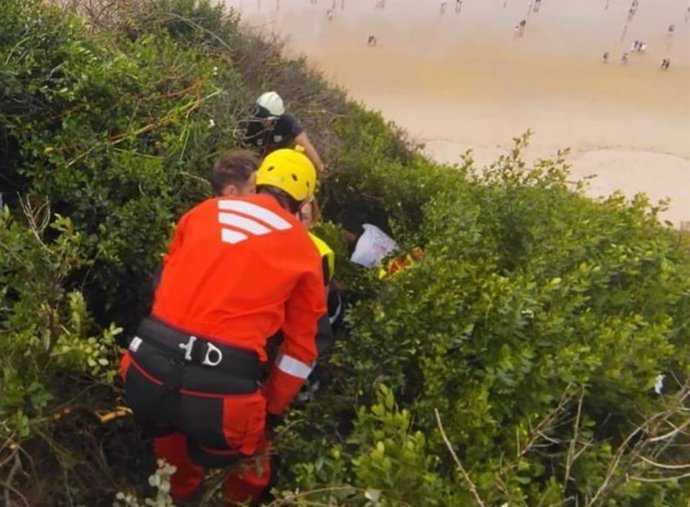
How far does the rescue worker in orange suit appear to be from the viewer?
3.01m

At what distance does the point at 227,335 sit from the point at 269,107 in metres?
3.44

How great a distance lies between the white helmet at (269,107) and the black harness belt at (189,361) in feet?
11.0

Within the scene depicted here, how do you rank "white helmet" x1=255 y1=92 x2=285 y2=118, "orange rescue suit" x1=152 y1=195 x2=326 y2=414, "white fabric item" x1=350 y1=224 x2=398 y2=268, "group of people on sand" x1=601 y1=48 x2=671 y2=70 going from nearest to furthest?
"orange rescue suit" x1=152 y1=195 x2=326 y2=414, "white fabric item" x1=350 y1=224 x2=398 y2=268, "white helmet" x1=255 y1=92 x2=285 y2=118, "group of people on sand" x1=601 y1=48 x2=671 y2=70

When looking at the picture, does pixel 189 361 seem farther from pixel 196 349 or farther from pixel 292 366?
pixel 292 366

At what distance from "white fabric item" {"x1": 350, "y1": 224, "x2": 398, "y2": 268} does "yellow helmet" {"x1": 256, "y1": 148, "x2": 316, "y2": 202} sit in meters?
1.10

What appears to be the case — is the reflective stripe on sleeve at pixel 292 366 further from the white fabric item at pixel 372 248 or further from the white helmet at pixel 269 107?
the white helmet at pixel 269 107

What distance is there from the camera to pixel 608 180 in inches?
709

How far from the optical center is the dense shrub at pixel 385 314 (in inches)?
115

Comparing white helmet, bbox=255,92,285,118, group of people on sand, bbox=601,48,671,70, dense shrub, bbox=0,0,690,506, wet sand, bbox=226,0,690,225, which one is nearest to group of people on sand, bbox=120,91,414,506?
dense shrub, bbox=0,0,690,506

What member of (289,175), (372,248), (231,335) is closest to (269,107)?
(372,248)

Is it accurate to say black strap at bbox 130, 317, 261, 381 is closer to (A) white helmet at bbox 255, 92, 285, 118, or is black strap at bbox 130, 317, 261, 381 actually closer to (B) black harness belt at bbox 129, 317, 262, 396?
(B) black harness belt at bbox 129, 317, 262, 396

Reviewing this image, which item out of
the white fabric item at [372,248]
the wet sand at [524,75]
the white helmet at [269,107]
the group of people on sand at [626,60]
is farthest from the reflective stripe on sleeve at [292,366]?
the group of people on sand at [626,60]

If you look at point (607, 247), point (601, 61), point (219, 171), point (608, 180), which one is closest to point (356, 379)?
point (219, 171)

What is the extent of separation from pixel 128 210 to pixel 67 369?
1251 millimetres
